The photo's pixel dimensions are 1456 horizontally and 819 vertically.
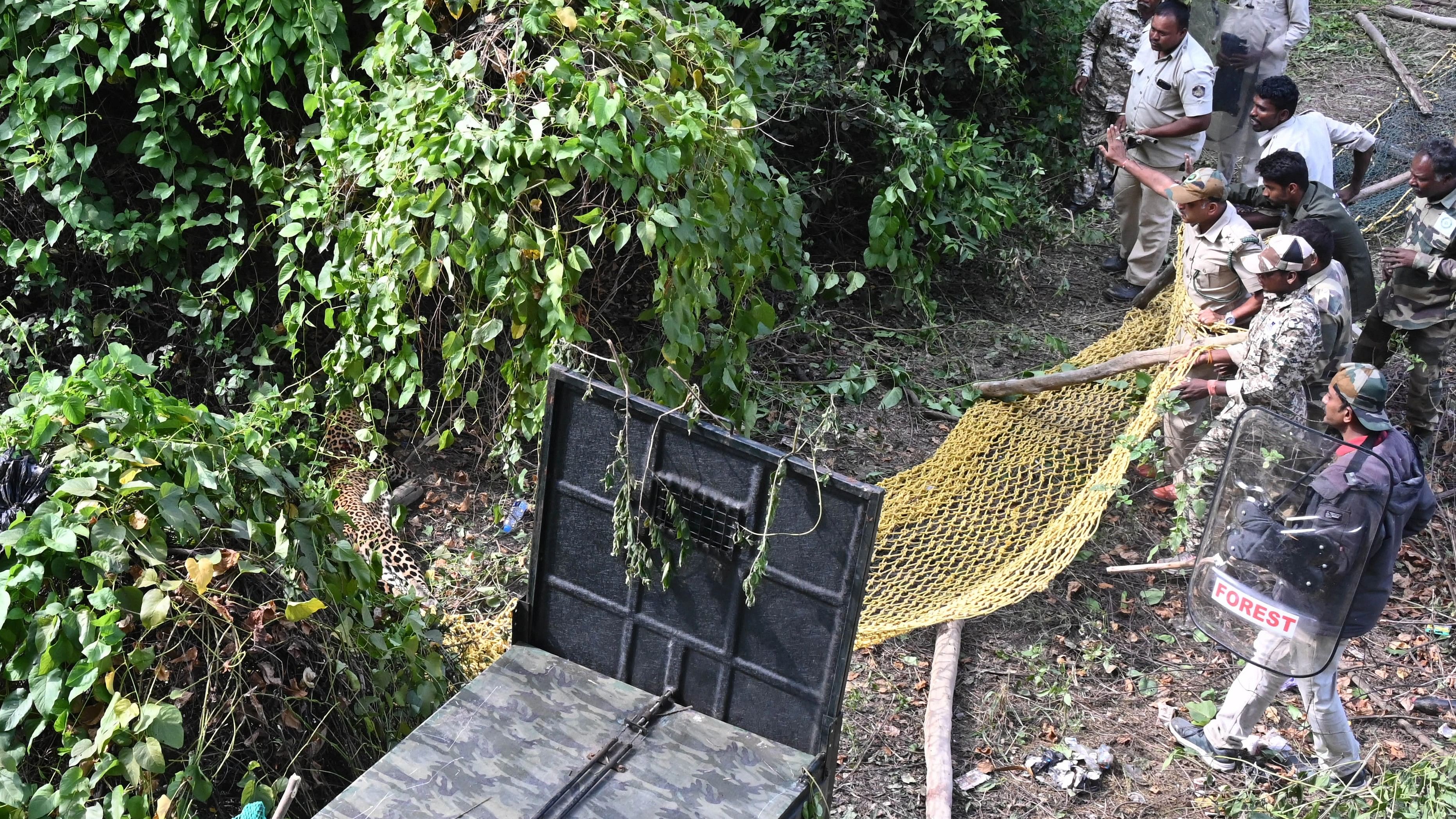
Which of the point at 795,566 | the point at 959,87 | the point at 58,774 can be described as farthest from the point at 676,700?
the point at 959,87

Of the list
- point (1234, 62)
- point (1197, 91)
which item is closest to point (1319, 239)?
point (1197, 91)

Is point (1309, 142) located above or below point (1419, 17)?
below

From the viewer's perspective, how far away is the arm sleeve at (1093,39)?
831cm

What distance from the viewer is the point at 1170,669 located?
514 centimetres

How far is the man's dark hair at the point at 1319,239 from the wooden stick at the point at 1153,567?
1.31m

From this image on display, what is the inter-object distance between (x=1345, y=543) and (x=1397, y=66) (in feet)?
25.4

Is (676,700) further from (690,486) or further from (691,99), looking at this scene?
(691,99)

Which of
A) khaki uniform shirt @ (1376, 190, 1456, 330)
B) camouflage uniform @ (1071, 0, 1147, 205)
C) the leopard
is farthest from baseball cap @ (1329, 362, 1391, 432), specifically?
camouflage uniform @ (1071, 0, 1147, 205)

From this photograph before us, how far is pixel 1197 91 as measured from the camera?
725cm

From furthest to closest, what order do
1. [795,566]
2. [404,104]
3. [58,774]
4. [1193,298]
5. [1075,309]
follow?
[1075,309]
[1193,298]
[404,104]
[795,566]
[58,774]

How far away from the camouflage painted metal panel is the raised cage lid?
0.38 feet

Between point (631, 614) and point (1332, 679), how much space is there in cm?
246

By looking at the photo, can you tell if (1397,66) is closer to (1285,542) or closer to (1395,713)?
(1395,713)

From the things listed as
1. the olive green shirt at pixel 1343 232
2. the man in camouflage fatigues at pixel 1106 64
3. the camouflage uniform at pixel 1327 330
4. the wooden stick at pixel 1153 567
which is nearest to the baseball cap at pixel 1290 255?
the camouflage uniform at pixel 1327 330
